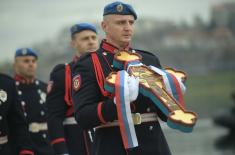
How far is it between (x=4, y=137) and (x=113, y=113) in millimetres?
1910

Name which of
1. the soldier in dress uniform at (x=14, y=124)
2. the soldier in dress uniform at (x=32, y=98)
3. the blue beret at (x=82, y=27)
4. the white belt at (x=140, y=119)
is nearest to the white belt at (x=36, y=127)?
the soldier in dress uniform at (x=32, y=98)

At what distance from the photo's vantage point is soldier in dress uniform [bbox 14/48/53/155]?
852 cm

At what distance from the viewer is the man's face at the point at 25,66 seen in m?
9.12

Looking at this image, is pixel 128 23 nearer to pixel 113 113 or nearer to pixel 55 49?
pixel 113 113

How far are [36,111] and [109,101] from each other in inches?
149

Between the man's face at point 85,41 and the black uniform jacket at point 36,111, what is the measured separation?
1.19 meters

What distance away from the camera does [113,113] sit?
16.3ft

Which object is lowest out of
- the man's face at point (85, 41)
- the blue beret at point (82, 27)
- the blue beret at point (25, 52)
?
the blue beret at point (25, 52)

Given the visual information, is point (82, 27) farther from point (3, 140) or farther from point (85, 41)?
point (3, 140)

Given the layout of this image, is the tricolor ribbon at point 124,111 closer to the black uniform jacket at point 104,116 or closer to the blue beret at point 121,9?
the black uniform jacket at point 104,116

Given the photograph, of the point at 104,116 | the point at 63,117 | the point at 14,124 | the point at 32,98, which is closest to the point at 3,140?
the point at 14,124

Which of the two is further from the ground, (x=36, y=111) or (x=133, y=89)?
(x=133, y=89)

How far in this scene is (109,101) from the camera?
502 centimetres

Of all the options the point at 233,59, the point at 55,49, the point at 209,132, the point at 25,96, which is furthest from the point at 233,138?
the point at 25,96
